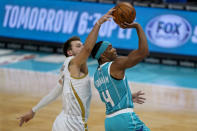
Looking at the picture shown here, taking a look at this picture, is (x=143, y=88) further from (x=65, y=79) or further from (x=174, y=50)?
(x=65, y=79)

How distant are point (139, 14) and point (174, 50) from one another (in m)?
1.53

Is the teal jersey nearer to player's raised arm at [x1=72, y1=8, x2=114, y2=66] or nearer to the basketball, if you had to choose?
player's raised arm at [x1=72, y1=8, x2=114, y2=66]

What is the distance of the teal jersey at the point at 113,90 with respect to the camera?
18.1ft

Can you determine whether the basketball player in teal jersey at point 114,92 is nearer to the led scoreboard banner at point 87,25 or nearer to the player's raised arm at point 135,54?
the player's raised arm at point 135,54

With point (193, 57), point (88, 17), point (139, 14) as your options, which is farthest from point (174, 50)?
point (88, 17)

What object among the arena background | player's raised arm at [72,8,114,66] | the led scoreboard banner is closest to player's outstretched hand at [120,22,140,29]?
player's raised arm at [72,8,114,66]

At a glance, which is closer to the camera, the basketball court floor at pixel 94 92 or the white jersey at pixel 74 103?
the white jersey at pixel 74 103

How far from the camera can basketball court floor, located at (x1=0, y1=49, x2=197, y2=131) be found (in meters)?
9.32

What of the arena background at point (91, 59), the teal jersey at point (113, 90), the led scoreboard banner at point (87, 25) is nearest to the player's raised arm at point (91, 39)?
the teal jersey at point (113, 90)

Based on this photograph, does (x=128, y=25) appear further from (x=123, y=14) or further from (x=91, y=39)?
(x=91, y=39)

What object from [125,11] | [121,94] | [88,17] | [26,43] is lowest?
[26,43]

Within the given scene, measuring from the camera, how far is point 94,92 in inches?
454

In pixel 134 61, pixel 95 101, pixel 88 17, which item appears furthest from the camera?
pixel 88 17

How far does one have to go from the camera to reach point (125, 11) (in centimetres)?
534
